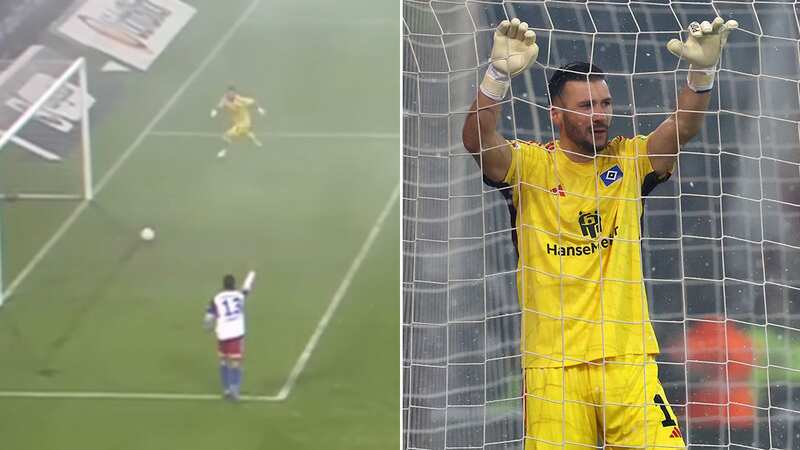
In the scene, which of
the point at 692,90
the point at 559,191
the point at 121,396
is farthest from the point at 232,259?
the point at 692,90

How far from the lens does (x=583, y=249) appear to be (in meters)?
1.62

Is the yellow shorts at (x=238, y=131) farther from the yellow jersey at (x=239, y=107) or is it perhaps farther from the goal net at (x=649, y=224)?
the goal net at (x=649, y=224)

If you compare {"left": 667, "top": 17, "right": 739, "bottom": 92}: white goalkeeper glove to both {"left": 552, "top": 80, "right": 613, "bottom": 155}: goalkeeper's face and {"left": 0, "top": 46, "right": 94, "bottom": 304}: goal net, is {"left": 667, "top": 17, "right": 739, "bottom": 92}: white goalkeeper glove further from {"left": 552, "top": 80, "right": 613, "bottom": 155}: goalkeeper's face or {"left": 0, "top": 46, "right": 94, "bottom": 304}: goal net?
{"left": 0, "top": 46, "right": 94, "bottom": 304}: goal net

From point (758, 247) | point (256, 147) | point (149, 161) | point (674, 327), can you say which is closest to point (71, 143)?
point (149, 161)

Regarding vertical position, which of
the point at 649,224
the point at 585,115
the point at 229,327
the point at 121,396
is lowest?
the point at 121,396

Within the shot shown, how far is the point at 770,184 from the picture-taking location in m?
2.11

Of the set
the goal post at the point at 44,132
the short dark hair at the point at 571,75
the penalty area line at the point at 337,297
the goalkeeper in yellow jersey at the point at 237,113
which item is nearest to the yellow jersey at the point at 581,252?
the short dark hair at the point at 571,75

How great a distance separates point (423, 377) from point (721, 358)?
2.14ft

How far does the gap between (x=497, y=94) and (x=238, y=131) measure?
3.12 ft

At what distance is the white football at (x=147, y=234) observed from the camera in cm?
234

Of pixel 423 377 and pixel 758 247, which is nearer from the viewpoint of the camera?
pixel 423 377

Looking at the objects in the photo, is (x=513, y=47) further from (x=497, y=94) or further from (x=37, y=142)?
(x=37, y=142)

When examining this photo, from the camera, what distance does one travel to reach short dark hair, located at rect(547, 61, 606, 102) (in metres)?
1.68

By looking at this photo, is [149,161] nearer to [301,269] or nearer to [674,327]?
[301,269]
